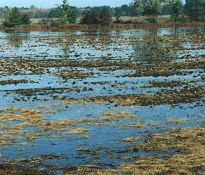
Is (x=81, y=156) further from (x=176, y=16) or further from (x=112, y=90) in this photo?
(x=176, y=16)

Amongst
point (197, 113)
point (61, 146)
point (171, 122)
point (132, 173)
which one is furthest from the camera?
point (197, 113)

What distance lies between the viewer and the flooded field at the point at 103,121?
16.2 meters

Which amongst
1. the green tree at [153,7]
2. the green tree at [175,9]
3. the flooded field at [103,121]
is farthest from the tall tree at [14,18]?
the flooded field at [103,121]

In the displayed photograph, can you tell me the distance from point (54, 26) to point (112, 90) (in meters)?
133

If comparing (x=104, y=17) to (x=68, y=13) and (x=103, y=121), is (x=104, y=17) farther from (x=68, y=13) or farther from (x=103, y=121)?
(x=103, y=121)

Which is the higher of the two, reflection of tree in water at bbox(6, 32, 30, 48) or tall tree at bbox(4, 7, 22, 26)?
tall tree at bbox(4, 7, 22, 26)

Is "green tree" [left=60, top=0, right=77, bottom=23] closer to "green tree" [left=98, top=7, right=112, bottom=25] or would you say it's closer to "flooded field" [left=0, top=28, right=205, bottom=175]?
"green tree" [left=98, top=7, right=112, bottom=25]

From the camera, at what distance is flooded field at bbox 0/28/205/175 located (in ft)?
53.0

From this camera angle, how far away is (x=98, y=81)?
3478cm

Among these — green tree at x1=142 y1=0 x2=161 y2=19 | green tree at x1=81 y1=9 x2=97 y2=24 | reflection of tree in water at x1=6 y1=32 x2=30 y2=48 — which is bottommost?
reflection of tree in water at x1=6 y1=32 x2=30 y2=48

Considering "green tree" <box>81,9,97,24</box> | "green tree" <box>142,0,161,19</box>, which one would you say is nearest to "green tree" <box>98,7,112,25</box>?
"green tree" <box>81,9,97,24</box>

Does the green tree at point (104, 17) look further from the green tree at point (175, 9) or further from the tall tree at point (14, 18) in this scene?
the tall tree at point (14, 18)

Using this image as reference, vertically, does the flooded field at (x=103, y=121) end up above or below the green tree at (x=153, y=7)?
below

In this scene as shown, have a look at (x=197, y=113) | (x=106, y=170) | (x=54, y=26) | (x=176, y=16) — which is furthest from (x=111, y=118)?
(x=176, y=16)
